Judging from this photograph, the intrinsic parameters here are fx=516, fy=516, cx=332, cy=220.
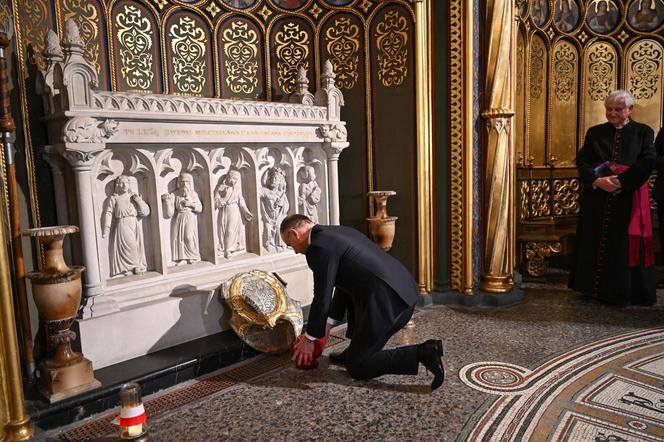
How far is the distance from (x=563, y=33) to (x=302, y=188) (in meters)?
3.99

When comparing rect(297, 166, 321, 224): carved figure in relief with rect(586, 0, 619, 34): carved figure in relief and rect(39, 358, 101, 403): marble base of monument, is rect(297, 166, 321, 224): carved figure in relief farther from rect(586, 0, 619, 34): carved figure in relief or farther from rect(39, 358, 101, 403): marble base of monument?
rect(586, 0, 619, 34): carved figure in relief

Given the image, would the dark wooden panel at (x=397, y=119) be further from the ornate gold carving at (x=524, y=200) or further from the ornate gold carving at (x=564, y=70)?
the ornate gold carving at (x=564, y=70)

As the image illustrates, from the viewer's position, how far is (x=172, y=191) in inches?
158

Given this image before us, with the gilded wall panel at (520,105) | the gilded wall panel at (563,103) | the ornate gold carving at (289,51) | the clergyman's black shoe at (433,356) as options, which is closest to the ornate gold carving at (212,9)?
the ornate gold carving at (289,51)

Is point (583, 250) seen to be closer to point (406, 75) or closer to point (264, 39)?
point (406, 75)

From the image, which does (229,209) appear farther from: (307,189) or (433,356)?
(433,356)

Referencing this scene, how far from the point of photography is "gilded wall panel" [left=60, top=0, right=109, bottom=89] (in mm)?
3963

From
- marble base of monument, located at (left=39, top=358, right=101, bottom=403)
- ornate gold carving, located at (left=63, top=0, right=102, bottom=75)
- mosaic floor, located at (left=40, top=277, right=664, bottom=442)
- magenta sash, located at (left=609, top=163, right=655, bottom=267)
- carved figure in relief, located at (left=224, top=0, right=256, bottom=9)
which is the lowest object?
mosaic floor, located at (left=40, top=277, right=664, bottom=442)

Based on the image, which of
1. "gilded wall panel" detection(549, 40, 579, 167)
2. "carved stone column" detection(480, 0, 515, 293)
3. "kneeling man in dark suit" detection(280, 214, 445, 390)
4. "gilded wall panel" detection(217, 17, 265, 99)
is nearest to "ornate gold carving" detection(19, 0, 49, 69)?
"gilded wall panel" detection(217, 17, 265, 99)

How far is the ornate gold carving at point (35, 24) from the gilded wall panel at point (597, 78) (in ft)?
19.5

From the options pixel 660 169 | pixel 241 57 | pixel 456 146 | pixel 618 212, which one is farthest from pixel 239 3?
pixel 660 169

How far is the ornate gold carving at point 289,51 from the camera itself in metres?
5.25

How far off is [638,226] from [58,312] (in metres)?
4.75

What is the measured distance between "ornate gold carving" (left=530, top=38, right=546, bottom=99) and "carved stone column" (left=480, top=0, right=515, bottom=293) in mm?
1463
